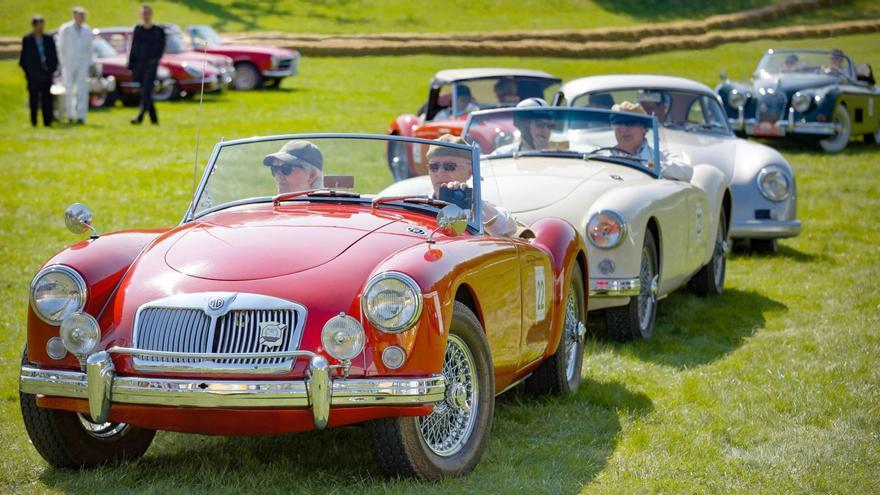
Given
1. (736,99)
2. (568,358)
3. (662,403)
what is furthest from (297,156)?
(736,99)

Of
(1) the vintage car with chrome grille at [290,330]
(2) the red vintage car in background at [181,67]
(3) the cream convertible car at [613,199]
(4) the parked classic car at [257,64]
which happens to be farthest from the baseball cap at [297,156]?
(4) the parked classic car at [257,64]

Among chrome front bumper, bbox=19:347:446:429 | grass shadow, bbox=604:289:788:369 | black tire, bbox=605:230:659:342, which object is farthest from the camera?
black tire, bbox=605:230:659:342

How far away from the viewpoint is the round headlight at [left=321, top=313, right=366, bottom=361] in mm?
4656

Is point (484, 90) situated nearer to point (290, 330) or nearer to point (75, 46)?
point (75, 46)

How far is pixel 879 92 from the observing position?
19.6m

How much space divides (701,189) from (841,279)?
1.88m

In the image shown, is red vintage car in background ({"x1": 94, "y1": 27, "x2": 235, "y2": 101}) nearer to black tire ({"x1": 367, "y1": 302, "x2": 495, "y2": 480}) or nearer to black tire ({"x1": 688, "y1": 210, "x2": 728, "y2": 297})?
black tire ({"x1": 688, "y1": 210, "x2": 728, "y2": 297})

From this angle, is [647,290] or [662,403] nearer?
[662,403]

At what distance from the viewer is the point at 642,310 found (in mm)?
8250

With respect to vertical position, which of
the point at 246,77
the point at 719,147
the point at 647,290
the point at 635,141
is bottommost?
the point at 647,290

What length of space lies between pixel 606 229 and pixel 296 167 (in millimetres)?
2300

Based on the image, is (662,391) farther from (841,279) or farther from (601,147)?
(841,279)

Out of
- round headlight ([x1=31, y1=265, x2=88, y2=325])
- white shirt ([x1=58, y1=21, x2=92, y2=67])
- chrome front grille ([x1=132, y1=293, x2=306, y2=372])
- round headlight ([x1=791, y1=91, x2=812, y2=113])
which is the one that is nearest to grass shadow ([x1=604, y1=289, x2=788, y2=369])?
chrome front grille ([x1=132, y1=293, x2=306, y2=372])

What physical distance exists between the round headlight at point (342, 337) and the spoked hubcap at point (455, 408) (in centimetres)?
50
